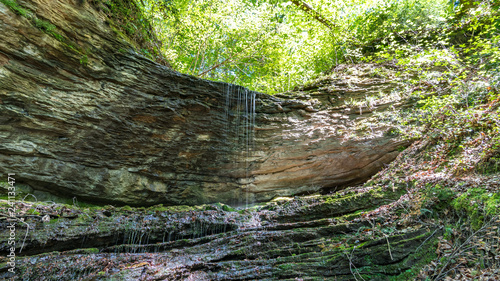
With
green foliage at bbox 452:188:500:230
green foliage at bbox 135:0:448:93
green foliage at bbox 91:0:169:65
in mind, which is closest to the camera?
green foliage at bbox 452:188:500:230

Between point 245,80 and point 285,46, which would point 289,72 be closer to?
point 285,46

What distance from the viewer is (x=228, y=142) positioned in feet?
29.0

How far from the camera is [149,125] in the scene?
765 centimetres

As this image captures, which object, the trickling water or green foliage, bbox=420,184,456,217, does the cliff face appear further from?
green foliage, bbox=420,184,456,217

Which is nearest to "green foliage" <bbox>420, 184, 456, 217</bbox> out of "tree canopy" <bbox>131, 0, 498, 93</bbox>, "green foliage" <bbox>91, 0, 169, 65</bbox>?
"tree canopy" <bbox>131, 0, 498, 93</bbox>

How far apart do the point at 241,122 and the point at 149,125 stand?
293 cm

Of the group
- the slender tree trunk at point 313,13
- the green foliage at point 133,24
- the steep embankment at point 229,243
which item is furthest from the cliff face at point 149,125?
the slender tree trunk at point 313,13

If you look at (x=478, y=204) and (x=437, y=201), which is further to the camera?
(x=437, y=201)

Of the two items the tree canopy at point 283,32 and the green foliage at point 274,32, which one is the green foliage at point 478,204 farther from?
the green foliage at point 274,32

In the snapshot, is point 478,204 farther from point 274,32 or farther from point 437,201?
point 274,32

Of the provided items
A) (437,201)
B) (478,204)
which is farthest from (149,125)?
(478,204)

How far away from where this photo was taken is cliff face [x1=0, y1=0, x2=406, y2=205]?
5973mm

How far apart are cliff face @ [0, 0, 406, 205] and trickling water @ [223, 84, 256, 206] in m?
0.04

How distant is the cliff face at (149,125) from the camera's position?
5.97 m
